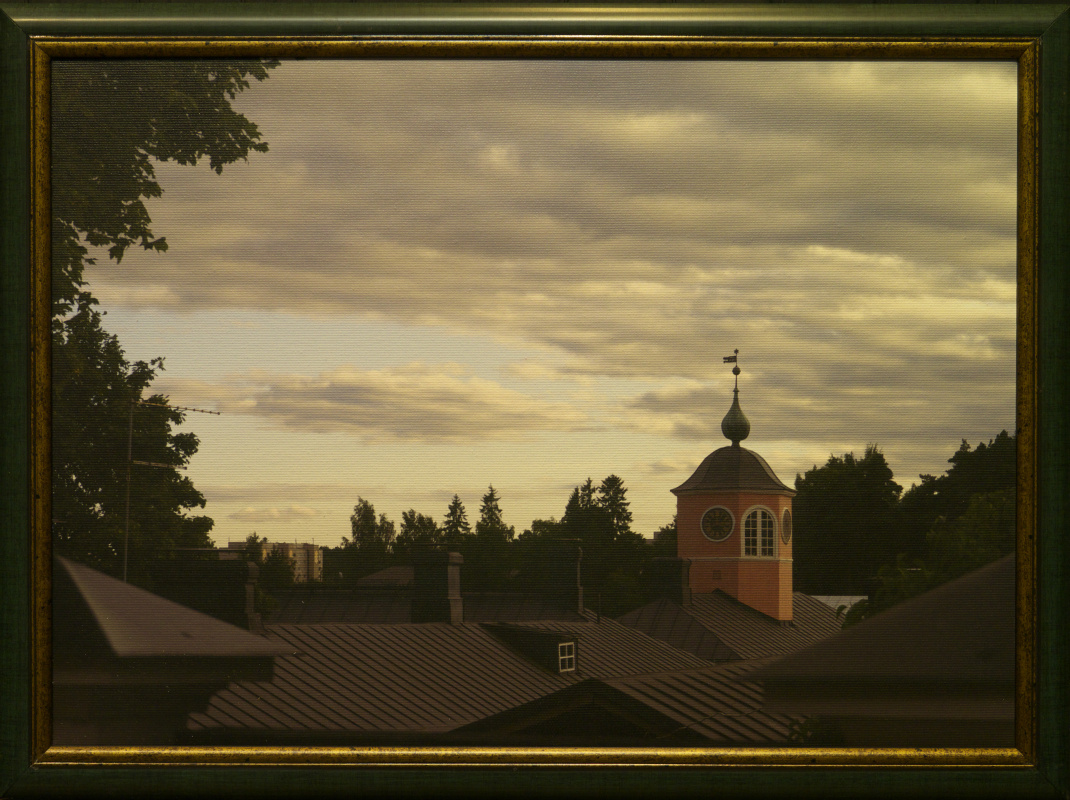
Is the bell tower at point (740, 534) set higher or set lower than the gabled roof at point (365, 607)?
higher

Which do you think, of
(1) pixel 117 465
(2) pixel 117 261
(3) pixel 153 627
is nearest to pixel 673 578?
(3) pixel 153 627

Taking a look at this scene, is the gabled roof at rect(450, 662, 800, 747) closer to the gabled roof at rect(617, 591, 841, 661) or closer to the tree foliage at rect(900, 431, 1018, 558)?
the gabled roof at rect(617, 591, 841, 661)

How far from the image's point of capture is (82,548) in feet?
6.97

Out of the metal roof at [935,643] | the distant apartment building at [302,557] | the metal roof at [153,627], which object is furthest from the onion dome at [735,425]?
the metal roof at [153,627]

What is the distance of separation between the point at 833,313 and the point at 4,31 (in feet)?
6.29

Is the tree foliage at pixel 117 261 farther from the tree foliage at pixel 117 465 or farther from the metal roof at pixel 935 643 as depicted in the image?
the metal roof at pixel 935 643

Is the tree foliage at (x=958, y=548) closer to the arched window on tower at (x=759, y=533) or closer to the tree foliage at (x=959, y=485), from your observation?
the tree foliage at (x=959, y=485)

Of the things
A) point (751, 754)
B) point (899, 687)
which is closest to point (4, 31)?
point (751, 754)

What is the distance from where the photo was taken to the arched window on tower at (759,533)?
2119mm

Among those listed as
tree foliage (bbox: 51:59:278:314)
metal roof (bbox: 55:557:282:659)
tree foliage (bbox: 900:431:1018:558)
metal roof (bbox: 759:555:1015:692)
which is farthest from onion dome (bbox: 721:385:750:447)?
tree foliage (bbox: 51:59:278:314)

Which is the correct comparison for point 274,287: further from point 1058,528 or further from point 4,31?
point 1058,528

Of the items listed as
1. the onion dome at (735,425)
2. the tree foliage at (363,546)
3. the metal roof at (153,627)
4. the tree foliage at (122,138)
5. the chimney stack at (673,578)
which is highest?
the tree foliage at (122,138)

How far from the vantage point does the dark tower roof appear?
81.7 inches

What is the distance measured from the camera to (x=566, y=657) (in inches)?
83.2
